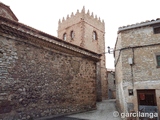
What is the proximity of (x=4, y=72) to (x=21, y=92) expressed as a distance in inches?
50.6

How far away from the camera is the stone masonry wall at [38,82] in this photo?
21.8 feet

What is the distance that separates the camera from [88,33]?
21250 mm

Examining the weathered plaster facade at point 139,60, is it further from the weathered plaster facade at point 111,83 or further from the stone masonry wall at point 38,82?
the weathered plaster facade at point 111,83

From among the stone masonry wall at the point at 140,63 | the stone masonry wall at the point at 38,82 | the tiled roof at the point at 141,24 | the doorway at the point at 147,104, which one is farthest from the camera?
the tiled roof at the point at 141,24

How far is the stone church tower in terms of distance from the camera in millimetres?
20203

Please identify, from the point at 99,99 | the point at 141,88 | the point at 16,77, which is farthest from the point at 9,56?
the point at 99,99

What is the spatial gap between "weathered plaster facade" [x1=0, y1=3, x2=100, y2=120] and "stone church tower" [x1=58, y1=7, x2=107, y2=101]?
29.9 ft

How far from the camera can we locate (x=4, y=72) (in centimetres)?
655

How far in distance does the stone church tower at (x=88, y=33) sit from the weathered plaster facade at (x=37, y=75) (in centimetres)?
910

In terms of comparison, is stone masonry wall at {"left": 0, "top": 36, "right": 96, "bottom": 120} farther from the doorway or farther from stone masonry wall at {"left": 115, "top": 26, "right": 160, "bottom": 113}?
the doorway

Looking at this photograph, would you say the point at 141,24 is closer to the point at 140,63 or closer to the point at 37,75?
the point at 140,63

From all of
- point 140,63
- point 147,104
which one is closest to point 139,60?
point 140,63

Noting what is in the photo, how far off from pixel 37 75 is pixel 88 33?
48.0 ft

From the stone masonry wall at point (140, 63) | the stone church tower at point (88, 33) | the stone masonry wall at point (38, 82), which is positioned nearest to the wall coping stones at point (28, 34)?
the stone masonry wall at point (38, 82)
